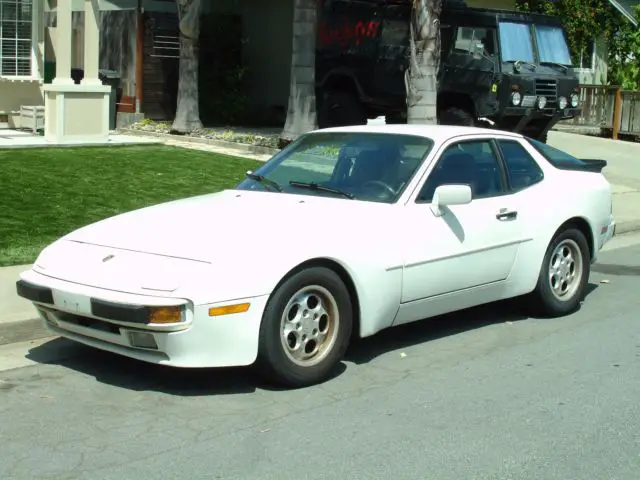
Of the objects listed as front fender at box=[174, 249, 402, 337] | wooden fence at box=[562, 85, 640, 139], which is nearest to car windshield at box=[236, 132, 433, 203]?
front fender at box=[174, 249, 402, 337]

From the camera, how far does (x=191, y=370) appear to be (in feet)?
20.2

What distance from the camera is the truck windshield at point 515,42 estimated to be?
1669 centimetres

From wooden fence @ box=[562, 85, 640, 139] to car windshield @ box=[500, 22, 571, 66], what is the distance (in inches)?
170

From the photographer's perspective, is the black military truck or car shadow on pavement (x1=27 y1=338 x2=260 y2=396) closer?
car shadow on pavement (x1=27 y1=338 x2=260 y2=396)

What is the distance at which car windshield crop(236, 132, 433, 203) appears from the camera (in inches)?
262

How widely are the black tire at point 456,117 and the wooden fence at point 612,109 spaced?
20.7ft

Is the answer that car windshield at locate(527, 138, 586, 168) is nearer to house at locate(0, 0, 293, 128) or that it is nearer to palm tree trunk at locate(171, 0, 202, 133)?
house at locate(0, 0, 293, 128)

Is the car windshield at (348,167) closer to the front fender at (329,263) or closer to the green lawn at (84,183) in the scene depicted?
the front fender at (329,263)

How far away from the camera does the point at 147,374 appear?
19.8 feet

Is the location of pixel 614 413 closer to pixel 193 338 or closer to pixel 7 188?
pixel 193 338

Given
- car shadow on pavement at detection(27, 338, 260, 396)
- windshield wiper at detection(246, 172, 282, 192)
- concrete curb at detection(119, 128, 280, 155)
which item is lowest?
car shadow on pavement at detection(27, 338, 260, 396)

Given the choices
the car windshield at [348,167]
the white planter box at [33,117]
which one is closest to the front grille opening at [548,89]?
the white planter box at [33,117]

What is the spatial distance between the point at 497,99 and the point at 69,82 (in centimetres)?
711

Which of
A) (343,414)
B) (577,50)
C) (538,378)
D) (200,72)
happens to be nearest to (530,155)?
(538,378)
